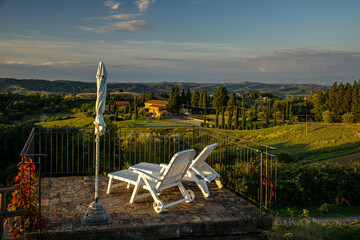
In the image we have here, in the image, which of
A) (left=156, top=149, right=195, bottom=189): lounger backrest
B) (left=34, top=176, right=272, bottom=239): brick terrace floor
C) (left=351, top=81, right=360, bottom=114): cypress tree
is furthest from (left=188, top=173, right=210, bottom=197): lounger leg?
(left=351, top=81, right=360, bottom=114): cypress tree

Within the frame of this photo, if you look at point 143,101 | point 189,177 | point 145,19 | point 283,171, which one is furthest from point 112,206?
point 143,101

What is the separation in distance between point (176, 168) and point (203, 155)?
85 centimetres

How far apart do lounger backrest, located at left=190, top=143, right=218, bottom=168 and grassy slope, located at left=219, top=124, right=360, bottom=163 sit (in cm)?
3302

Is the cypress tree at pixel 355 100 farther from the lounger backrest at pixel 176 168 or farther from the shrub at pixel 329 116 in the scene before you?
the lounger backrest at pixel 176 168

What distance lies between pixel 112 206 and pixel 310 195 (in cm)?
800

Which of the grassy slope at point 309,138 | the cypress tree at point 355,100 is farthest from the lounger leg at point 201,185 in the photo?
the cypress tree at point 355,100

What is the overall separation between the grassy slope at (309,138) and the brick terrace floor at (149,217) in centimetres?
3344

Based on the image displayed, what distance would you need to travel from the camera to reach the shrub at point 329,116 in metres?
54.4

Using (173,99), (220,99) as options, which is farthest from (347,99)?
(173,99)

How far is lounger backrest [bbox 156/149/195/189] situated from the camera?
175 inches

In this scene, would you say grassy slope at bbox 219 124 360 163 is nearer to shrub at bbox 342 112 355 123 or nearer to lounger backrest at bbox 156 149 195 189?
shrub at bbox 342 112 355 123

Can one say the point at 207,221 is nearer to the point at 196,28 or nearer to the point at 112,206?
the point at 112,206

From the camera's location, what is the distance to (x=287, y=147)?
43969mm

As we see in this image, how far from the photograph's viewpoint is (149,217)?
4.38 meters
